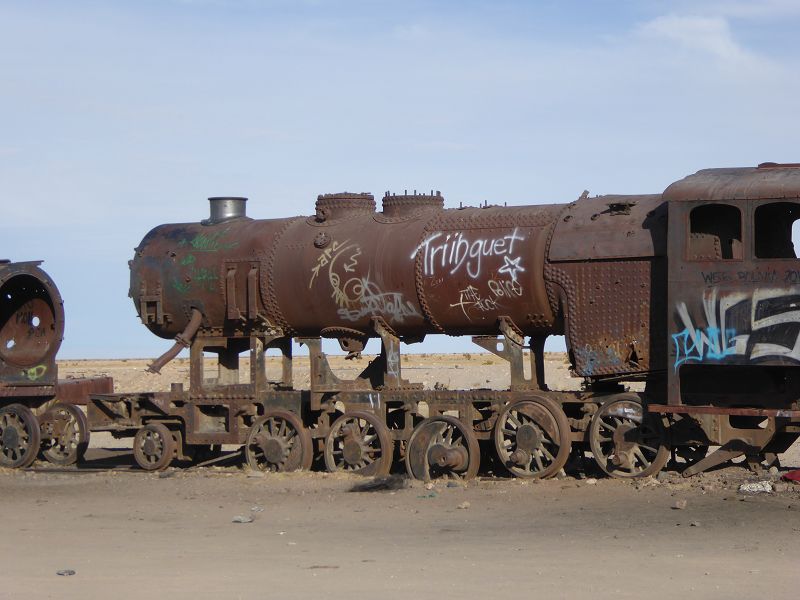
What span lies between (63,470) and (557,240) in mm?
8733

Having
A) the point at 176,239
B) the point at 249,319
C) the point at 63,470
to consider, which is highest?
the point at 176,239

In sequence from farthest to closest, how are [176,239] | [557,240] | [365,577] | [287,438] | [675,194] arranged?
[176,239] → [287,438] → [557,240] → [675,194] → [365,577]

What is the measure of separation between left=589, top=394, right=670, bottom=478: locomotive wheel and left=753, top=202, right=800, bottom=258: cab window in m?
2.43

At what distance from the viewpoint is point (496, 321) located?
1645 cm

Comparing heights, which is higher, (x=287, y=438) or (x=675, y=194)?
(x=675, y=194)

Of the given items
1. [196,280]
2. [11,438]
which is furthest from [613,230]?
[11,438]

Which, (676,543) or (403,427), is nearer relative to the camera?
(676,543)

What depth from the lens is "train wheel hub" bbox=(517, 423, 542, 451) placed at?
1572 centimetres

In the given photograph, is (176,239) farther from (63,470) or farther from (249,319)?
(63,470)

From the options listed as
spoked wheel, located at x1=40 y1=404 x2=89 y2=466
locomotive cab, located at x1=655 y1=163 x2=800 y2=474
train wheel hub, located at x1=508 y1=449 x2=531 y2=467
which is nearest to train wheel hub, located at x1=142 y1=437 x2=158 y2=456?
spoked wheel, located at x1=40 y1=404 x2=89 y2=466

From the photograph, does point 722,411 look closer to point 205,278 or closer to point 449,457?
point 449,457

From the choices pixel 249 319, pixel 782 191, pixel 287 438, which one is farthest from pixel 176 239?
pixel 782 191

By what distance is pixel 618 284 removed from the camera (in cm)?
1527

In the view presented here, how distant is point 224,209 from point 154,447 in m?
3.87
